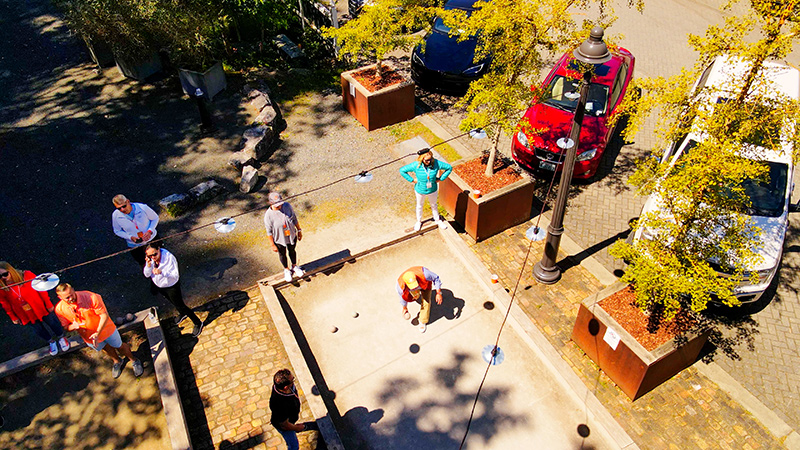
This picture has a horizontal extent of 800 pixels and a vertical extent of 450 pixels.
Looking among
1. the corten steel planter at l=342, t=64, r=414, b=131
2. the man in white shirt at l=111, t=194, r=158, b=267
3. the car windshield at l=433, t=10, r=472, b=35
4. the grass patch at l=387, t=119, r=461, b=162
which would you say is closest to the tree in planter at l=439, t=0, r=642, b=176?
the grass patch at l=387, t=119, r=461, b=162

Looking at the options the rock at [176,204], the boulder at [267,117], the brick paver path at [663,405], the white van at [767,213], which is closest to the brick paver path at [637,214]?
the brick paver path at [663,405]

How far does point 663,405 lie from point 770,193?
13.7 ft

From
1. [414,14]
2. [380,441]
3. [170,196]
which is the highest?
[414,14]

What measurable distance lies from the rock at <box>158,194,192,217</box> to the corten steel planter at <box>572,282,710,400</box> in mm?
7576

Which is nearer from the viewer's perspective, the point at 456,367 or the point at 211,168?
the point at 456,367

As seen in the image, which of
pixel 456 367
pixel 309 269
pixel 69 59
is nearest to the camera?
pixel 456 367

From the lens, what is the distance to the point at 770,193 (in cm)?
845

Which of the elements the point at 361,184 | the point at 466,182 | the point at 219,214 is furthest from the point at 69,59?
the point at 466,182

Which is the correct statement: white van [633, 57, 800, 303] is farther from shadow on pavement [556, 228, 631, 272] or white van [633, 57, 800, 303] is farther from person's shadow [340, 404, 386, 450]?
person's shadow [340, 404, 386, 450]

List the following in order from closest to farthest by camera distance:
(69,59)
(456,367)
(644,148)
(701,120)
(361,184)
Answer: (701,120)
(456,367)
(361,184)
(644,148)
(69,59)

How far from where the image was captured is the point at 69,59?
1427 cm

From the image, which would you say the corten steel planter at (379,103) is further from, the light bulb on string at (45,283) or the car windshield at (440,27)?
the light bulb on string at (45,283)

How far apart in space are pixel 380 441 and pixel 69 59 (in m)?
14.1

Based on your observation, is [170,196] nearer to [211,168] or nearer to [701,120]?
[211,168]
